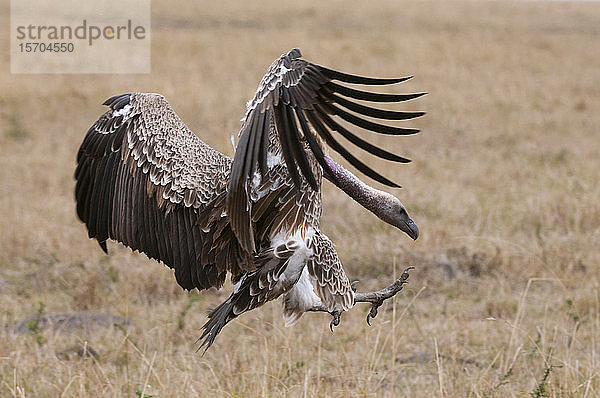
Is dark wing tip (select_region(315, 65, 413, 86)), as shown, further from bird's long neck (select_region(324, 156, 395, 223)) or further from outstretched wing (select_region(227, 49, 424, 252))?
bird's long neck (select_region(324, 156, 395, 223))

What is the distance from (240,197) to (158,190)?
0.65 meters

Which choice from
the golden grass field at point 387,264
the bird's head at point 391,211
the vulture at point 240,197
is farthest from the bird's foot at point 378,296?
the bird's head at point 391,211

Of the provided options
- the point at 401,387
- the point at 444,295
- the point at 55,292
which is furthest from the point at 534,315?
the point at 55,292

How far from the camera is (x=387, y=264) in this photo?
5.68 m

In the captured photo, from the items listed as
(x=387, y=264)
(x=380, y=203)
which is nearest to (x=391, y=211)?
(x=380, y=203)

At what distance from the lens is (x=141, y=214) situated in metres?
3.43

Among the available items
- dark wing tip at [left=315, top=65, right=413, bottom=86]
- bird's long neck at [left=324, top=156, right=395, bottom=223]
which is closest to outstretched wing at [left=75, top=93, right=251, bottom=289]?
bird's long neck at [left=324, top=156, right=395, bottom=223]

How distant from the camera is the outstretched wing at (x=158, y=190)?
126 inches

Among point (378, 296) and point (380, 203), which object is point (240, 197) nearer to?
point (380, 203)

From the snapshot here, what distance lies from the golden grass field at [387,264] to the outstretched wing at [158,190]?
51 centimetres

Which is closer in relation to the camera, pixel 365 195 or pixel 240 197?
pixel 240 197

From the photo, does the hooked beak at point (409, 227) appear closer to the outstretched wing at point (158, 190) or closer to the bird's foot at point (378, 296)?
the bird's foot at point (378, 296)

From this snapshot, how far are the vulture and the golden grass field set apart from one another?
41 cm

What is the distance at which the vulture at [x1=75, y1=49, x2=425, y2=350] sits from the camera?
260 centimetres
